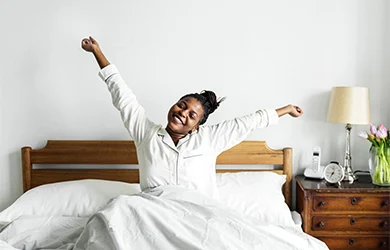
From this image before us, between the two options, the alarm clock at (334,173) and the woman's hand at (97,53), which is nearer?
the woman's hand at (97,53)

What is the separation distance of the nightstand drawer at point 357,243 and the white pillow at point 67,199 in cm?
109

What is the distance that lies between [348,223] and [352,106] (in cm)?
64

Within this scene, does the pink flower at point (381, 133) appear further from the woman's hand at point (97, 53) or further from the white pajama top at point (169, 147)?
the woman's hand at point (97, 53)

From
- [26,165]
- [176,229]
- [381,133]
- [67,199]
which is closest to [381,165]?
[381,133]

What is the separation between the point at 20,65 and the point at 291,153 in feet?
5.60

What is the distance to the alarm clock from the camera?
2.60 meters

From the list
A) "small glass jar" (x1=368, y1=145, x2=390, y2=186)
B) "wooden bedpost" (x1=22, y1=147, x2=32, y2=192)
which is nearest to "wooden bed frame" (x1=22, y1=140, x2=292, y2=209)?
"wooden bedpost" (x1=22, y1=147, x2=32, y2=192)

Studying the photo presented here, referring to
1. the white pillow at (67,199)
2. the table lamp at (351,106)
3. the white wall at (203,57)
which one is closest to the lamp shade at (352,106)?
the table lamp at (351,106)

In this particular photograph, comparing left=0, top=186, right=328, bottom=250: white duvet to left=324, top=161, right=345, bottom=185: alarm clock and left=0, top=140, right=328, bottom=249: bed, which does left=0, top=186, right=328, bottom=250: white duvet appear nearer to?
left=0, top=140, right=328, bottom=249: bed

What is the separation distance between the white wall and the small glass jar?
0.28 metres

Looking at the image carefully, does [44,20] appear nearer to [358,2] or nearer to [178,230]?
[178,230]

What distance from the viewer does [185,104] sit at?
7.00ft

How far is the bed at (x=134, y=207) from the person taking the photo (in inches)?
67.8

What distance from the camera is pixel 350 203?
98.2 inches
